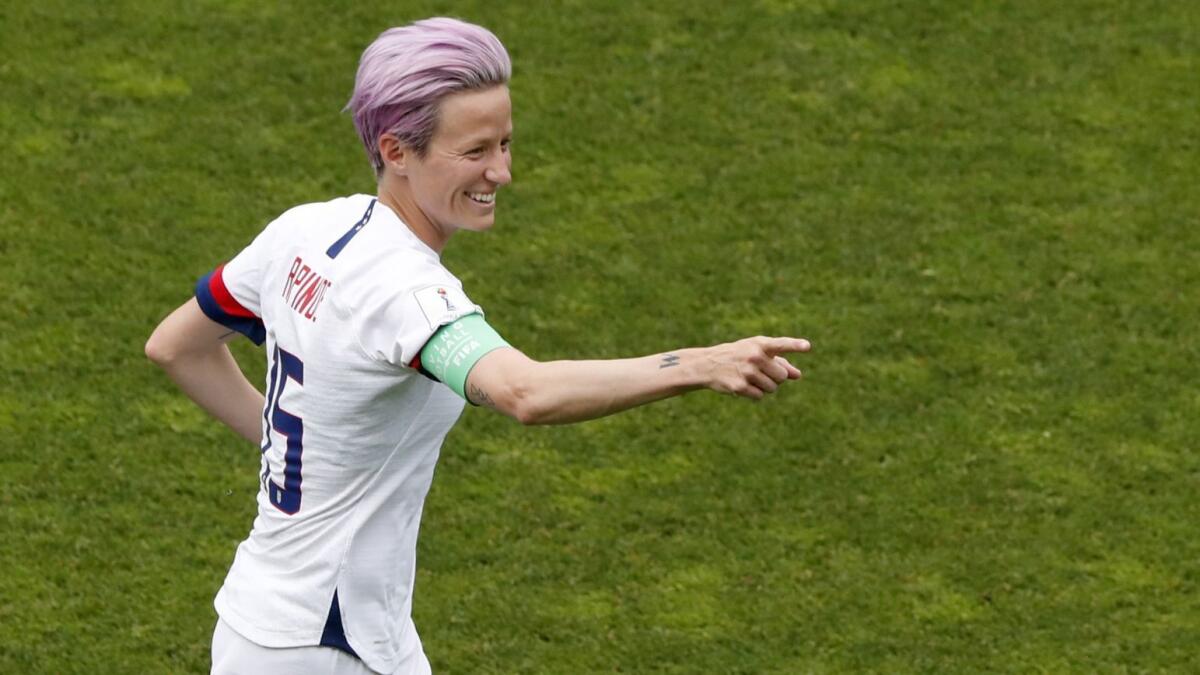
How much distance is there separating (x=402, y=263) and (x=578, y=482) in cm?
406

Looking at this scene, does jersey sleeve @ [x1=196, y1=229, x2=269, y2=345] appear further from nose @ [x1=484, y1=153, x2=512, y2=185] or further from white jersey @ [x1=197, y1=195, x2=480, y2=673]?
nose @ [x1=484, y1=153, x2=512, y2=185]

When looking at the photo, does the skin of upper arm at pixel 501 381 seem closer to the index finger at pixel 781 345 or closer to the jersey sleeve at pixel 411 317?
the jersey sleeve at pixel 411 317

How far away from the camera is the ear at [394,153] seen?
12.7 ft

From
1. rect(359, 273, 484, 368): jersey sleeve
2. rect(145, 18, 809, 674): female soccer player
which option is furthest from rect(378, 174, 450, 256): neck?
rect(359, 273, 484, 368): jersey sleeve

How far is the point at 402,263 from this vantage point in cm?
372

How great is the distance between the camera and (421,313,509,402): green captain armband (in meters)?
3.48

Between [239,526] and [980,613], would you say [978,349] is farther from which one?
[239,526]

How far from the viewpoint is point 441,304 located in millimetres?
3559

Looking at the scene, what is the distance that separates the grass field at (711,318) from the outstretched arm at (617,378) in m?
3.43

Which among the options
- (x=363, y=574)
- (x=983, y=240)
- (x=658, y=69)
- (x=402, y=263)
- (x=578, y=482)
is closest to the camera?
(x=402, y=263)

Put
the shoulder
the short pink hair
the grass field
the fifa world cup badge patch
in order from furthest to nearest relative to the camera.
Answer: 1. the grass field
2. the shoulder
3. the short pink hair
4. the fifa world cup badge patch

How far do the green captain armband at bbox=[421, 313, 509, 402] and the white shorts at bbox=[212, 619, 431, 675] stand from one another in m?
0.84

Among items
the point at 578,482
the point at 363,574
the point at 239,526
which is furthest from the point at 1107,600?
the point at 363,574

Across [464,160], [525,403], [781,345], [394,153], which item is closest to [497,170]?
[464,160]
